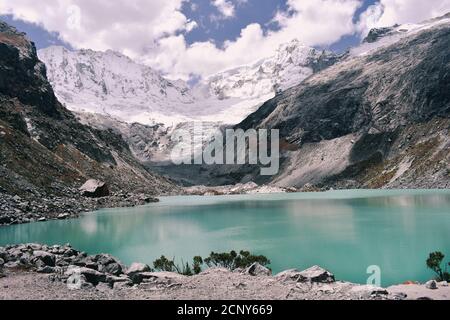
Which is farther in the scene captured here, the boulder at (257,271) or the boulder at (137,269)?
the boulder at (137,269)

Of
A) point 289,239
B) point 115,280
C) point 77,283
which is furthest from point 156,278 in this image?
point 289,239

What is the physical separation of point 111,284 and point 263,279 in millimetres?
7620

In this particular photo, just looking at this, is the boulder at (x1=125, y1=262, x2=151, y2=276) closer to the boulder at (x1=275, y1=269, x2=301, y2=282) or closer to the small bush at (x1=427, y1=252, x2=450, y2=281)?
the boulder at (x1=275, y1=269, x2=301, y2=282)

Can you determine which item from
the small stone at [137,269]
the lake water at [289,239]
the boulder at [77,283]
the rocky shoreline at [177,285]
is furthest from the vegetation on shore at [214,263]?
the boulder at [77,283]

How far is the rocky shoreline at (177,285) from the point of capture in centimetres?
1839

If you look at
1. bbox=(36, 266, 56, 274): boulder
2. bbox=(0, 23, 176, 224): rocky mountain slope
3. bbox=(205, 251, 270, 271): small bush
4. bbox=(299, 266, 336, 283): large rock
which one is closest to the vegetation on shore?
bbox=(205, 251, 270, 271): small bush

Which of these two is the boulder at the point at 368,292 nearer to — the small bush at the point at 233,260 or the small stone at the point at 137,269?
the small bush at the point at 233,260

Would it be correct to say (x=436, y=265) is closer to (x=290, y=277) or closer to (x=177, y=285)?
(x=290, y=277)

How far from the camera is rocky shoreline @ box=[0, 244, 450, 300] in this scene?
18.4 metres

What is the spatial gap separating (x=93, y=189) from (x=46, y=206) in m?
28.8

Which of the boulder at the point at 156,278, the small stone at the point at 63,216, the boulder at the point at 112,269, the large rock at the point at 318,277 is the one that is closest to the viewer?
the large rock at the point at 318,277

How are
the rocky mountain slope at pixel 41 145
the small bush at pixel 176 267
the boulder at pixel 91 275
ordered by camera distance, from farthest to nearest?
the rocky mountain slope at pixel 41 145
the small bush at pixel 176 267
the boulder at pixel 91 275

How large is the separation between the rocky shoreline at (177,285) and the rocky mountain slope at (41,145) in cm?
4356
